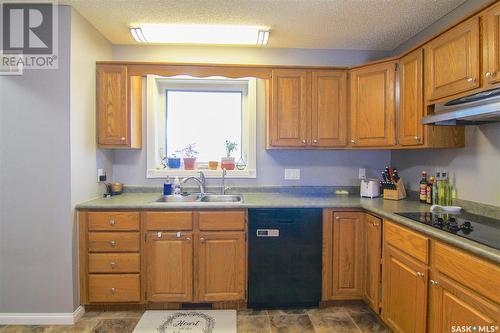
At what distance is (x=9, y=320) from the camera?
2215 mm

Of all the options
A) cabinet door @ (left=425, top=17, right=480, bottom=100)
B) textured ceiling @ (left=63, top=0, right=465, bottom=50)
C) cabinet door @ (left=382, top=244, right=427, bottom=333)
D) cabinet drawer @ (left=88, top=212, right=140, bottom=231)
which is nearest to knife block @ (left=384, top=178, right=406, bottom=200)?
cabinet door @ (left=382, top=244, right=427, bottom=333)

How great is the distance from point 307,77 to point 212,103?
3.49 ft

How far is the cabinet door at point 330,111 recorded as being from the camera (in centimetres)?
271

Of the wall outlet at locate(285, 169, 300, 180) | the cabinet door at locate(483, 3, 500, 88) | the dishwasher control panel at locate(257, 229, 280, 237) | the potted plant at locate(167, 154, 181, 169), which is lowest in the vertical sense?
the dishwasher control panel at locate(257, 229, 280, 237)

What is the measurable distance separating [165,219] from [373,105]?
2.09 metres

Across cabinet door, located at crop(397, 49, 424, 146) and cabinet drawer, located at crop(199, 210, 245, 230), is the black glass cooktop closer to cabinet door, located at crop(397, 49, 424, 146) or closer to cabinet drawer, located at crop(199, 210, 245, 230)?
cabinet door, located at crop(397, 49, 424, 146)

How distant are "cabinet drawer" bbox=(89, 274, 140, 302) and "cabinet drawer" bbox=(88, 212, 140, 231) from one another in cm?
39

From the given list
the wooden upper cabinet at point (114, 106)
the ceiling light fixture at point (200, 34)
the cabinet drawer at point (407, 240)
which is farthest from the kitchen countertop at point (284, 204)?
the ceiling light fixture at point (200, 34)

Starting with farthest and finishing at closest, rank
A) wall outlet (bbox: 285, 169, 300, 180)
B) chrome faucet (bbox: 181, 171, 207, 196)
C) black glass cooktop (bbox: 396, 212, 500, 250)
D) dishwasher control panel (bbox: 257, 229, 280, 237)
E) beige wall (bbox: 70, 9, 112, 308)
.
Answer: wall outlet (bbox: 285, 169, 300, 180), chrome faucet (bbox: 181, 171, 207, 196), dishwasher control panel (bbox: 257, 229, 280, 237), beige wall (bbox: 70, 9, 112, 308), black glass cooktop (bbox: 396, 212, 500, 250)

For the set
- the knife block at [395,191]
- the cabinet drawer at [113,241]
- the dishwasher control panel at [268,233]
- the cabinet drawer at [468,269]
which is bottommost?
the cabinet drawer at [113,241]

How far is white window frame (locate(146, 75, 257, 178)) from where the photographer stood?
2.97 meters

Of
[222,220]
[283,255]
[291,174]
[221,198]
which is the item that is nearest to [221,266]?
[222,220]

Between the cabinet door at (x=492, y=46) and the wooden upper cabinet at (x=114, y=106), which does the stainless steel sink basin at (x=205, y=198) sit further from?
the cabinet door at (x=492, y=46)

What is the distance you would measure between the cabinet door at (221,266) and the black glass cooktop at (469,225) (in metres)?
1.29
